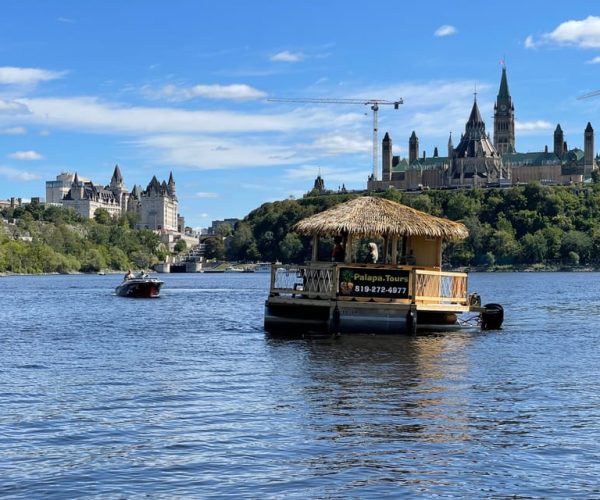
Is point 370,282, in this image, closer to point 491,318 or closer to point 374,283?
point 374,283

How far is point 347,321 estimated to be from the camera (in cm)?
3994

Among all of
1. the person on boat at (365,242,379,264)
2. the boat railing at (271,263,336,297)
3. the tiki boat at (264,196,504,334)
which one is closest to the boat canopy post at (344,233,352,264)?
the tiki boat at (264,196,504,334)

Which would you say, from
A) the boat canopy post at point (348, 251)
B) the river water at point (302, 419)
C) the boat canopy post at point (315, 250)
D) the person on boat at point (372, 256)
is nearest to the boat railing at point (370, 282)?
the boat canopy post at point (348, 251)

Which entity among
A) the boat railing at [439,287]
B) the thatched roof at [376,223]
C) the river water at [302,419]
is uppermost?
the thatched roof at [376,223]

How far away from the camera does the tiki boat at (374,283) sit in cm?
3991

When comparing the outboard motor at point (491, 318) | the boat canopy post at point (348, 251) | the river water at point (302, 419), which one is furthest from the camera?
the outboard motor at point (491, 318)

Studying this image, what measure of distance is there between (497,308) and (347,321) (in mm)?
10514

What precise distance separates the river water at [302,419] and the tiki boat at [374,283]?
47.8 inches

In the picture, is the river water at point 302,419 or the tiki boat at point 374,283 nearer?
the river water at point 302,419

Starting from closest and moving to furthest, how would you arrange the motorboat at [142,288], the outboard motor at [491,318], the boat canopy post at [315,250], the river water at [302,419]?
the river water at [302,419]
the boat canopy post at [315,250]
the outboard motor at [491,318]
the motorboat at [142,288]

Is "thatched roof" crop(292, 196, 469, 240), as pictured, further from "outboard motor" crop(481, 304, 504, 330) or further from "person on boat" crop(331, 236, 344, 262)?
"outboard motor" crop(481, 304, 504, 330)

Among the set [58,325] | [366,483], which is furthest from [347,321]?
[366,483]

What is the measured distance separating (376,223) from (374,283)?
2359mm

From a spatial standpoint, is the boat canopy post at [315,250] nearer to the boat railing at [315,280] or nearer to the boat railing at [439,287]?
the boat railing at [315,280]
